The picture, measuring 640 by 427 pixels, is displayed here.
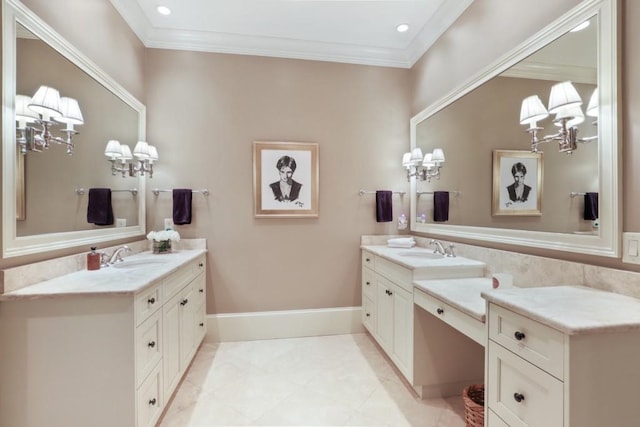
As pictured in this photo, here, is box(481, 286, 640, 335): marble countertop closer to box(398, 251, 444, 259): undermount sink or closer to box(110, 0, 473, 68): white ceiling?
box(398, 251, 444, 259): undermount sink

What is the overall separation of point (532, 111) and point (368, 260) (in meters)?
1.78

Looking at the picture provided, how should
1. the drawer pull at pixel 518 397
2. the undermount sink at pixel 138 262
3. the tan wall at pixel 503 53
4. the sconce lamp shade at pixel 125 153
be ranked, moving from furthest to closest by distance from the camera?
the sconce lamp shade at pixel 125 153 → the undermount sink at pixel 138 262 → the tan wall at pixel 503 53 → the drawer pull at pixel 518 397

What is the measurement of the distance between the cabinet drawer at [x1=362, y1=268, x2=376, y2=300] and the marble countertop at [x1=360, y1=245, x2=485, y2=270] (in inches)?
9.2

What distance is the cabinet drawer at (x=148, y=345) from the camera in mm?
1396

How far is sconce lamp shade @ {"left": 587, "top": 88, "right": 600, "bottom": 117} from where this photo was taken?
1275 mm

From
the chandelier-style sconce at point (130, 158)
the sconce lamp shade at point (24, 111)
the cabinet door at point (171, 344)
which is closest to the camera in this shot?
the sconce lamp shade at point (24, 111)

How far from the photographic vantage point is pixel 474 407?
1520mm

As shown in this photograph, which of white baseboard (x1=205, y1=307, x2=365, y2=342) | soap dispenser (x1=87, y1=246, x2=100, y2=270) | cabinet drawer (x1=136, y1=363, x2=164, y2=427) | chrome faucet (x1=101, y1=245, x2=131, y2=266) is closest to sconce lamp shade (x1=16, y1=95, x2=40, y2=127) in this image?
soap dispenser (x1=87, y1=246, x2=100, y2=270)

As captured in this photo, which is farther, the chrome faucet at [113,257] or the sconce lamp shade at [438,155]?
the sconce lamp shade at [438,155]

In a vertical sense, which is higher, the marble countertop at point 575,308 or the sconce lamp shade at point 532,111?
the sconce lamp shade at point 532,111

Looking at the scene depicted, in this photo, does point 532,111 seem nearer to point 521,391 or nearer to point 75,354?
point 521,391

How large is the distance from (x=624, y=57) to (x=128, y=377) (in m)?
2.63

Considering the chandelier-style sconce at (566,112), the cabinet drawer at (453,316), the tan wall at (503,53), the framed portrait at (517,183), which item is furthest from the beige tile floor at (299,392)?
the chandelier-style sconce at (566,112)

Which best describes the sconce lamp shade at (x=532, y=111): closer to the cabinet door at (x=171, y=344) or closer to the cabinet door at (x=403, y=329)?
the cabinet door at (x=403, y=329)
